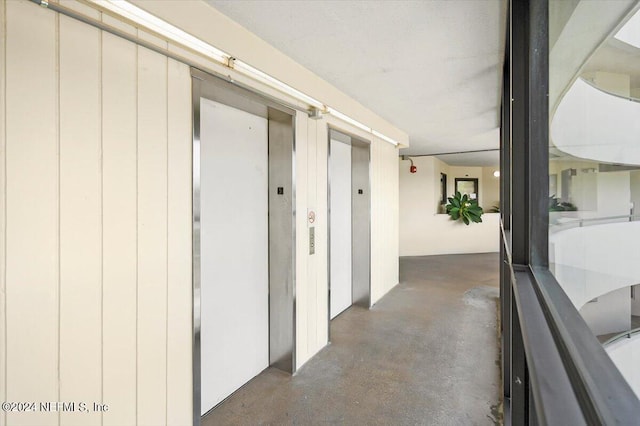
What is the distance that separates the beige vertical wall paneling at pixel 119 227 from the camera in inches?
52.8

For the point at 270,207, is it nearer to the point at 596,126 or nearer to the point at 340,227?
the point at 340,227

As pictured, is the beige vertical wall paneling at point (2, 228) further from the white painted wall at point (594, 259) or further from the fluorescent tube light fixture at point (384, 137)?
the fluorescent tube light fixture at point (384, 137)

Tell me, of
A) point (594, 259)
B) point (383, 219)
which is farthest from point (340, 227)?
point (594, 259)

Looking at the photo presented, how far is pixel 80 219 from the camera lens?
4.14 ft

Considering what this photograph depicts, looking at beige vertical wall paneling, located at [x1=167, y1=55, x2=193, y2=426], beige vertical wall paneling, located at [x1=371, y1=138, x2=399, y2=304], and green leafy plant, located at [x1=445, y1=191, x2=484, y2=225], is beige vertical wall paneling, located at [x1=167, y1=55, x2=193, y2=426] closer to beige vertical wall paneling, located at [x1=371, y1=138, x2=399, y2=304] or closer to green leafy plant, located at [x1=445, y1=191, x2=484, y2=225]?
beige vertical wall paneling, located at [x1=371, y1=138, x2=399, y2=304]

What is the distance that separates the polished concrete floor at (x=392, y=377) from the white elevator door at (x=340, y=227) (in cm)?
25

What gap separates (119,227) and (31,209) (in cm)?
31

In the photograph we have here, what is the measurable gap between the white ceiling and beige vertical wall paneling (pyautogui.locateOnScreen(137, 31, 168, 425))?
0.57 meters

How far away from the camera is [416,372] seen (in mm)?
2557

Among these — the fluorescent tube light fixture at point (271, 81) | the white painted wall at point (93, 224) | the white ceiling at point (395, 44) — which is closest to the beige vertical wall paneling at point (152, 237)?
the white painted wall at point (93, 224)

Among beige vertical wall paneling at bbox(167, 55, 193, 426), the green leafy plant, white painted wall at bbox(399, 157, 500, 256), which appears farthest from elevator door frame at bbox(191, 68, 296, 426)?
the green leafy plant

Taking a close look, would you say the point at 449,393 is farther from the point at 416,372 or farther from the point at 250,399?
the point at 250,399

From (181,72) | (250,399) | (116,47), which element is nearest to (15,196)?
(116,47)

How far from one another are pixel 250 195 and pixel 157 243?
0.98 meters
